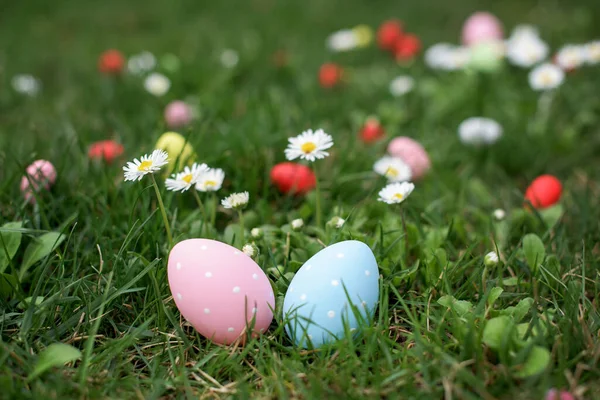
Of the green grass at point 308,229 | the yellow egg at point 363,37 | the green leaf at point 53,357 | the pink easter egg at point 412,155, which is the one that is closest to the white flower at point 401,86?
the green grass at point 308,229

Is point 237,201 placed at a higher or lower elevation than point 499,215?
higher

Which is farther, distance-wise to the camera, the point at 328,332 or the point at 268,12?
the point at 268,12

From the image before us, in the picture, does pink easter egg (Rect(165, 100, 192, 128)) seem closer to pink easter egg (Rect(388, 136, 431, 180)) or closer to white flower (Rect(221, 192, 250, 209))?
pink easter egg (Rect(388, 136, 431, 180))

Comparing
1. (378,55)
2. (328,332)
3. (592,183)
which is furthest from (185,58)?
(328,332)

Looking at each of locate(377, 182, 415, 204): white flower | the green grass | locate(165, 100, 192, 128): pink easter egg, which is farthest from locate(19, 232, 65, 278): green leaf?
locate(165, 100, 192, 128): pink easter egg

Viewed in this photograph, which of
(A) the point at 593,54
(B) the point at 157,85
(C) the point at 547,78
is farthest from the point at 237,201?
(A) the point at 593,54

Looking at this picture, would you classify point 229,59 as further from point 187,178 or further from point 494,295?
point 494,295

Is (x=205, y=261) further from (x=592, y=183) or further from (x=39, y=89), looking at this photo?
(x=39, y=89)
